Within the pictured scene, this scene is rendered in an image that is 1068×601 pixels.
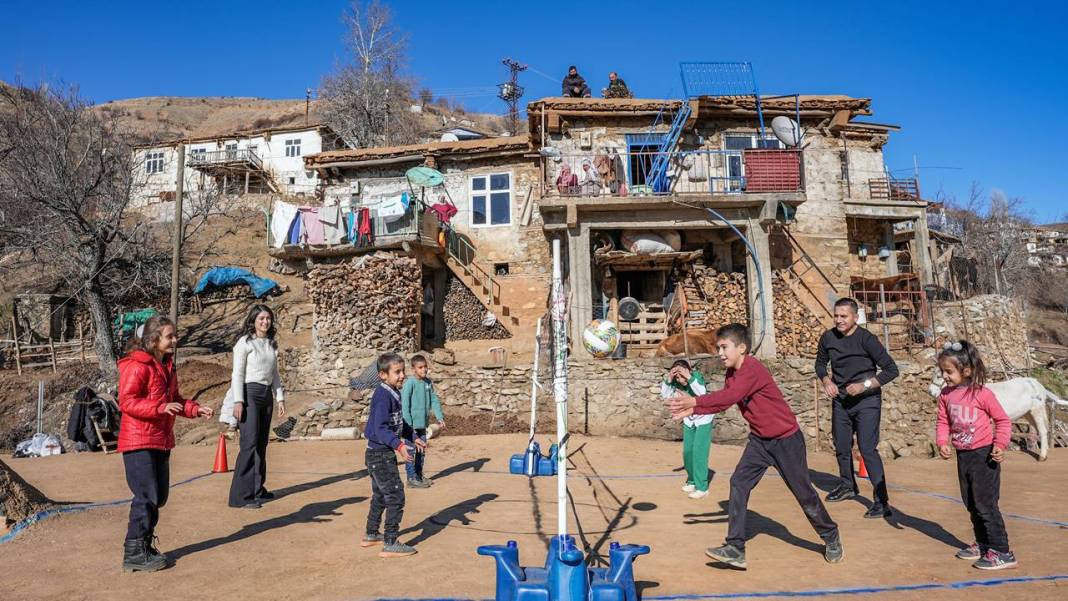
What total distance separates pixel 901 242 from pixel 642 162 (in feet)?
47.2

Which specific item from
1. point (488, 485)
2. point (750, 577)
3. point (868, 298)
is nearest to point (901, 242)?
point (868, 298)

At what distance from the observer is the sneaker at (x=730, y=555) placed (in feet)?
13.5

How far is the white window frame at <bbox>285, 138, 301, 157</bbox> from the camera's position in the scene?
39031 millimetres

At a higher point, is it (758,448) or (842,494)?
(758,448)

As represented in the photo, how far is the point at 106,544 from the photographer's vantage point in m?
4.84

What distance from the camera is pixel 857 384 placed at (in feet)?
18.3

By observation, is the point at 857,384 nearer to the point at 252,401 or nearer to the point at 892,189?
the point at 252,401

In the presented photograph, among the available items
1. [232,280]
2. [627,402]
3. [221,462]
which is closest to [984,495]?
[221,462]

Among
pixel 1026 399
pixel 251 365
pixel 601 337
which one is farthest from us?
pixel 601 337

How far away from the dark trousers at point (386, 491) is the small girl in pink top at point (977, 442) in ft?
12.9

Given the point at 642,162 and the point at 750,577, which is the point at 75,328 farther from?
the point at 750,577

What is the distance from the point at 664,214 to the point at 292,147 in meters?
30.1

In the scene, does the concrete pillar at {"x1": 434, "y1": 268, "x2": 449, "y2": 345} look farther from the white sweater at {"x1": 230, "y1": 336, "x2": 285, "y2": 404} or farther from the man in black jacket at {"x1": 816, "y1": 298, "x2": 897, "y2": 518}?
the man in black jacket at {"x1": 816, "y1": 298, "x2": 897, "y2": 518}

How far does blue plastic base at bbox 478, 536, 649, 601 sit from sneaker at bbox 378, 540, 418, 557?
1310 mm
